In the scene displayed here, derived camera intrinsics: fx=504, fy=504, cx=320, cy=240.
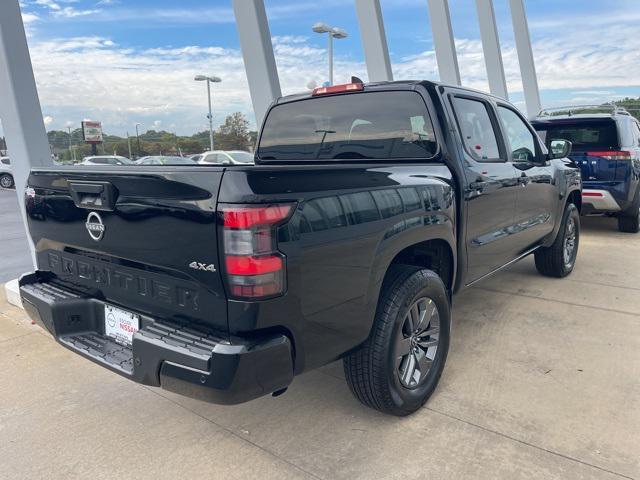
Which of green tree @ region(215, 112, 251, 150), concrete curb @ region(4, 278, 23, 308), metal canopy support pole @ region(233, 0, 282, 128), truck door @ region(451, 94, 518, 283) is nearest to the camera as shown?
truck door @ region(451, 94, 518, 283)

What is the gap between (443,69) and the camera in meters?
10.6

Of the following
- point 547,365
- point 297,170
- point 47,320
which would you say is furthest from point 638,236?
point 47,320

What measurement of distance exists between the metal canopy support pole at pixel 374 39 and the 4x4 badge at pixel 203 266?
262 inches

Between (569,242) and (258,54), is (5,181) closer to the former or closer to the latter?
(258,54)

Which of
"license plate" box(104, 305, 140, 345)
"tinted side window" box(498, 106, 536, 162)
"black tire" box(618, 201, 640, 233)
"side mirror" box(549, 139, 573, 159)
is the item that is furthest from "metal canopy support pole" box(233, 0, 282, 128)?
"black tire" box(618, 201, 640, 233)

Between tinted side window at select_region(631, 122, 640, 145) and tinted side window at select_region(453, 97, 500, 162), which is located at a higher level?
tinted side window at select_region(453, 97, 500, 162)

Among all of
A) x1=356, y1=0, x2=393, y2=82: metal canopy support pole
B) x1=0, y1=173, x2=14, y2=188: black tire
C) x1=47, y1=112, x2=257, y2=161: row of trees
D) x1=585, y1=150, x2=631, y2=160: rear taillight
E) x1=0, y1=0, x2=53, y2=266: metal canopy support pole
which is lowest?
x1=585, y1=150, x2=631, y2=160: rear taillight

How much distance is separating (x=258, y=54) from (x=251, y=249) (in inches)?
196

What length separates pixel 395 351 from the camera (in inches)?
101

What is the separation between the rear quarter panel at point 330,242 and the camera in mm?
1897

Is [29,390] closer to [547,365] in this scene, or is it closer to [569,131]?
[547,365]

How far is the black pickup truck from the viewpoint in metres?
1.89

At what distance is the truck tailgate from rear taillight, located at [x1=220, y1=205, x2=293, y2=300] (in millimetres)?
65

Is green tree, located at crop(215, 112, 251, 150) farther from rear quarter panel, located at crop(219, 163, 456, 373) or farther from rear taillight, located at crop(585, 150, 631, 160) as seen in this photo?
rear quarter panel, located at crop(219, 163, 456, 373)
